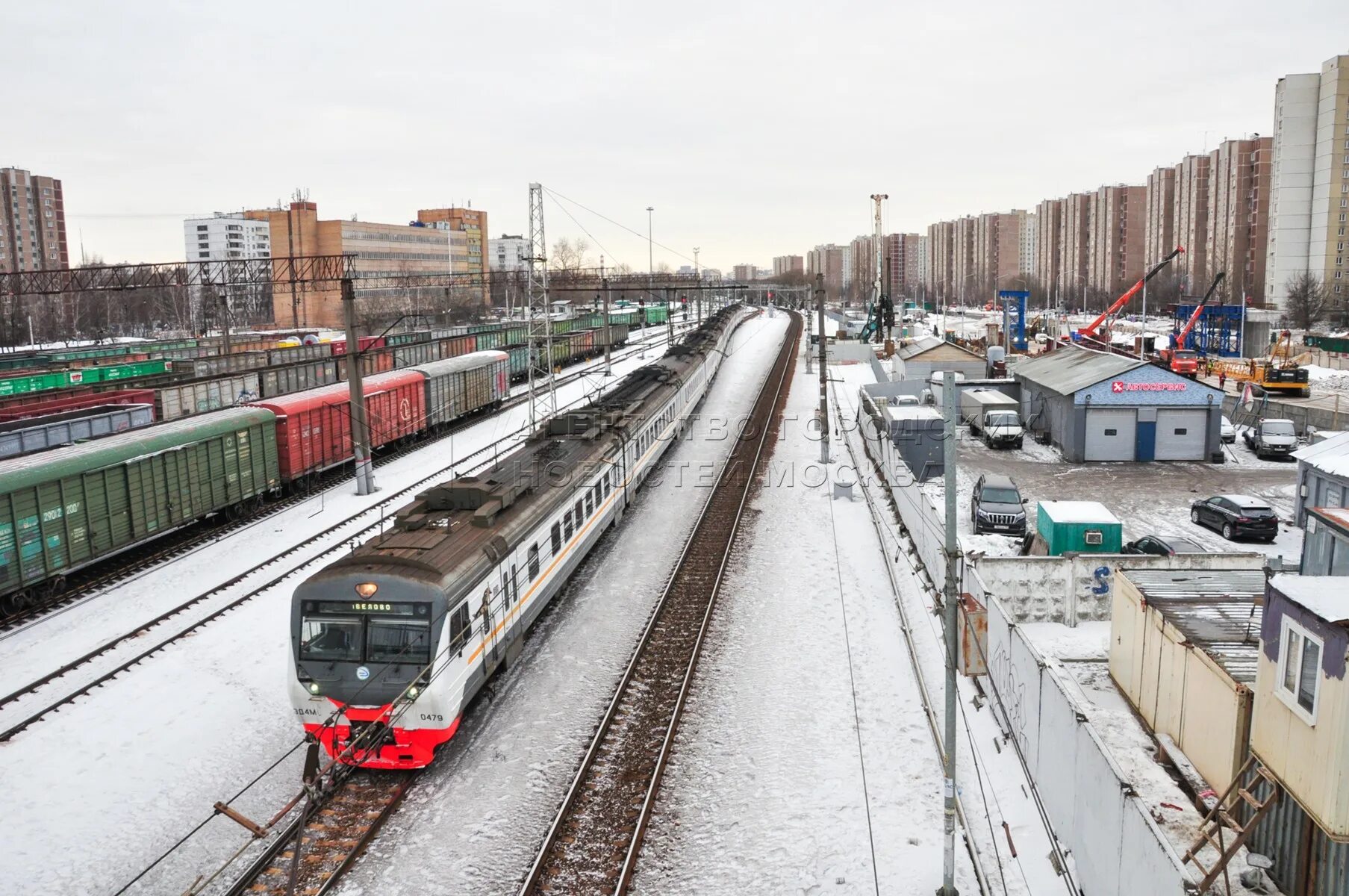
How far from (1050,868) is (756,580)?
1051 cm

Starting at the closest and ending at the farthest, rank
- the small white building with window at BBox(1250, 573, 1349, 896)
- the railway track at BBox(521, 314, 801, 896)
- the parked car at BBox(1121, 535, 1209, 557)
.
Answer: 1. the small white building with window at BBox(1250, 573, 1349, 896)
2. the railway track at BBox(521, 314, 801, 896)
3. the parked car at BBox(1121, 535, 1209, 557)

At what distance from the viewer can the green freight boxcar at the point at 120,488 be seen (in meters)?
17.3

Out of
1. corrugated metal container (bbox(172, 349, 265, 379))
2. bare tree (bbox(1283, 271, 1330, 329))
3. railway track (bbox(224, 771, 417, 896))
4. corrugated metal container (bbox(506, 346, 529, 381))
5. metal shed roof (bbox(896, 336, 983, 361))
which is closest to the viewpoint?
railway track (bbox(224, 771, 417, 896))

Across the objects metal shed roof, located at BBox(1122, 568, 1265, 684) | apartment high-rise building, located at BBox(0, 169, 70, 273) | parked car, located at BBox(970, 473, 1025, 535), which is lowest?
parked car, located at BBox(970, 473, 1025, 535)

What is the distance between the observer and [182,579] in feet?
65.2

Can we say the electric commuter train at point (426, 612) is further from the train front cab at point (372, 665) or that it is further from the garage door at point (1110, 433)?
the garage door at point (1110, 433)

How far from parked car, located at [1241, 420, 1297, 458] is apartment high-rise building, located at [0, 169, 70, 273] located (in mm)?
142775

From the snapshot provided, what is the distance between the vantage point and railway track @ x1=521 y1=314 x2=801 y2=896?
33.7 feet

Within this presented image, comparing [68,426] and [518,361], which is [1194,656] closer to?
[68,426]

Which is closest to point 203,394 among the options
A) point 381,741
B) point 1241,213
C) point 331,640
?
point 331,640

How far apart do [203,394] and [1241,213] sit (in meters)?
104

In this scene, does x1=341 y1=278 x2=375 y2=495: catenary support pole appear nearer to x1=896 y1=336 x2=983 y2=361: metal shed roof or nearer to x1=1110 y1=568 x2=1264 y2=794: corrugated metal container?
x1=1110 y1=568 x2=1264 y2=794: corrugated metal container

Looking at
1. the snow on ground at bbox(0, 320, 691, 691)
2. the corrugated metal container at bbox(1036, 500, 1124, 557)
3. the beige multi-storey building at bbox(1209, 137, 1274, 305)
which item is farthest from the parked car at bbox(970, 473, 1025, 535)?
the beige multi-storey building at bbox(1209, 137, 1274, 305)

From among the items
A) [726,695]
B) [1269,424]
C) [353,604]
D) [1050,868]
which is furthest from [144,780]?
[1269,424]
